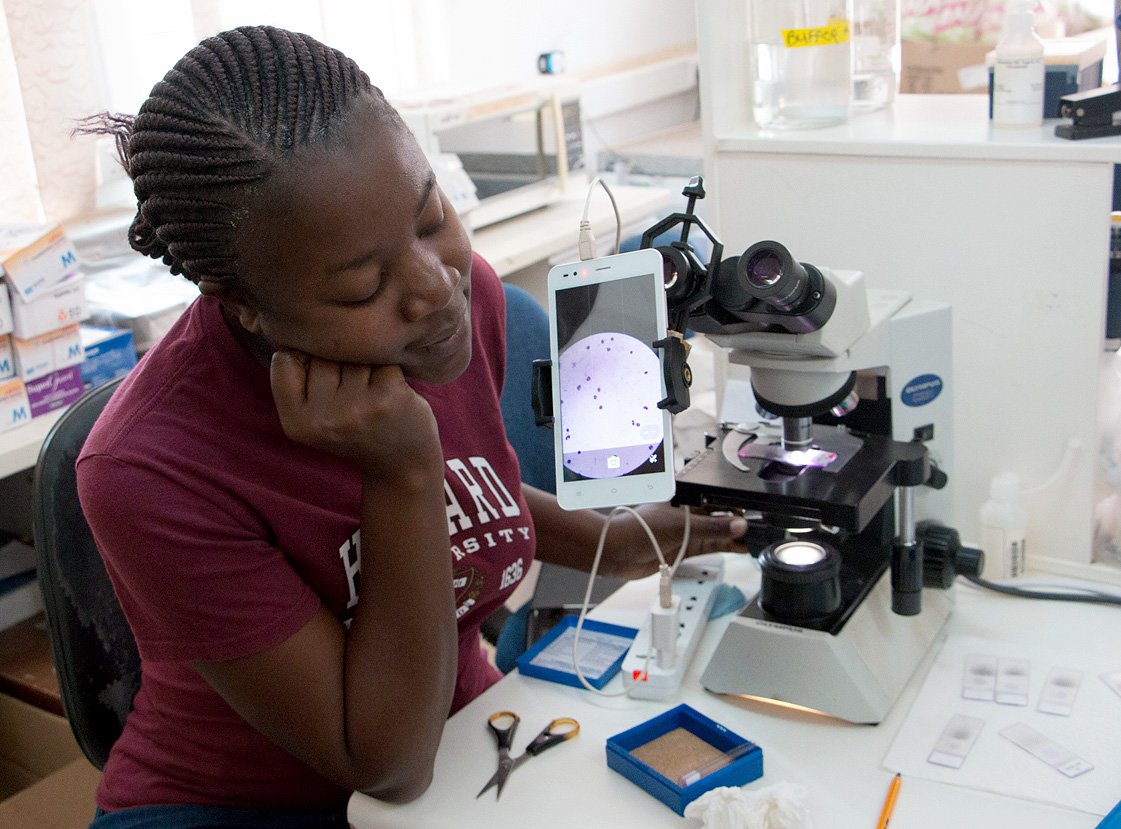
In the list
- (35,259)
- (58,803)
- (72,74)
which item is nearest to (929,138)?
(35,259)

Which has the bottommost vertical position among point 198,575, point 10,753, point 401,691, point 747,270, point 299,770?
point 10,753

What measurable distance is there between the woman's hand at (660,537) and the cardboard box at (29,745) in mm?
1000

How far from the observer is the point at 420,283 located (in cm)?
86

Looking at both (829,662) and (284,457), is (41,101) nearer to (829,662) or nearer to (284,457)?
(284,457)

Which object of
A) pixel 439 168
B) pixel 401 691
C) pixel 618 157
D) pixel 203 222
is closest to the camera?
pixel 203 222

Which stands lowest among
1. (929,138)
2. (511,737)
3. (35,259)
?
(511,737)

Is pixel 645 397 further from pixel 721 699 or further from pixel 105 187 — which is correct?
pixel 105 187

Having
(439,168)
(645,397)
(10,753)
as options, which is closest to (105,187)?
(439,168)

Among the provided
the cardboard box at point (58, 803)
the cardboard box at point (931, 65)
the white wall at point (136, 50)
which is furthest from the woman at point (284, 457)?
the cardboard box at point (931, 65)

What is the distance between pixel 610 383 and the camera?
0.98 m

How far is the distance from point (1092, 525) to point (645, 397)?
673 mm

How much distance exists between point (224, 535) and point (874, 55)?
1137 mm

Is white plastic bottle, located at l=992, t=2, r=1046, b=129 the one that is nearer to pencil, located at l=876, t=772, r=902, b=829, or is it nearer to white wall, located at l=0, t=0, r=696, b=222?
pencil, located at l=876, t=772, r=902, b=829

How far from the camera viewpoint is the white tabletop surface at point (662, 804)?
916 mm
